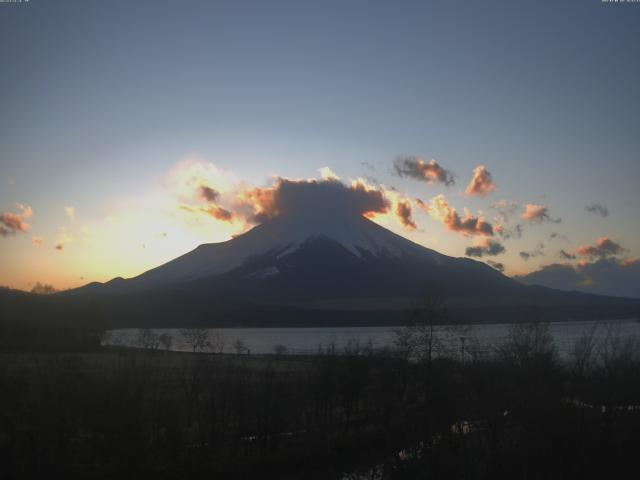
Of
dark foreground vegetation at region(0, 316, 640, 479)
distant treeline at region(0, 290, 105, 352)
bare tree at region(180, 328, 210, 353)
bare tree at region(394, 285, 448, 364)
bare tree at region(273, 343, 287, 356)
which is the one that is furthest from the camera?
bare tree at region(180, 328, 210, 353)

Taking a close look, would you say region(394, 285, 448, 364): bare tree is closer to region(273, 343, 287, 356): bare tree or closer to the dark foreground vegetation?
the dark foreground vegetation

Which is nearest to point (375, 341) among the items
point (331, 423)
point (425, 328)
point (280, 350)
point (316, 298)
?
point (280, 350)

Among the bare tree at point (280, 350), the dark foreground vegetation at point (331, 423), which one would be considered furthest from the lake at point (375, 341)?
the dark foreground vegetation at point (331, 423)

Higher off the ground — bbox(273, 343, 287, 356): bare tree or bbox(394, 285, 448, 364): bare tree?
bbox(394, 285, 448, 364): bare tree

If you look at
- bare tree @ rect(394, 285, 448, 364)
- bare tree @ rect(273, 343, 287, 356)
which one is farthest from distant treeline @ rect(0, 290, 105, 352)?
bare tree @ rect(394, 285, 448, 364)

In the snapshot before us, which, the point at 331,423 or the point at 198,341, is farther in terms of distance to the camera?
the point at 198,341

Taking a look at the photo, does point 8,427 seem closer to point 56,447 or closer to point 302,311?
point 56,447

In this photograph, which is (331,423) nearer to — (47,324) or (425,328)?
(425,328)

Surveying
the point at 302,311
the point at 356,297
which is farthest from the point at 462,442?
the point at 356,297
